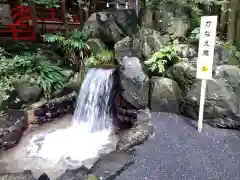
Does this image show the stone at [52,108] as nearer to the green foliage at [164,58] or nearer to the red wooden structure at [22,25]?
the green foliage at [164,58]

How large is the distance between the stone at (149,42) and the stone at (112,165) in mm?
3381

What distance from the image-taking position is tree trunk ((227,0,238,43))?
644 centimetres

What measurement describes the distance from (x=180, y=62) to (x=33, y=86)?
4622mm

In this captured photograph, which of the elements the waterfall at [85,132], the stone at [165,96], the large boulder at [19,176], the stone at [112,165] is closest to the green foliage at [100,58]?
the waterfall at [85,132]

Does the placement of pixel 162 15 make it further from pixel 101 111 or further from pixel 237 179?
pixel 237 179

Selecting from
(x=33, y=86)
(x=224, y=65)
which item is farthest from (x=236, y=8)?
(x=33, y=86)

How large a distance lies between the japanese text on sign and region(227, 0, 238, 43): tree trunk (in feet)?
8.09

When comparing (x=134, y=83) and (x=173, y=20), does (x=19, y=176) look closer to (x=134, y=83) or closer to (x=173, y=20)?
(x=134, y=83)

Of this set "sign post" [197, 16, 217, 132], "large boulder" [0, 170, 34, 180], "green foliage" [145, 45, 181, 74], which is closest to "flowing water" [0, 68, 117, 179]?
"large boulder" [0, 170, 34, 180]

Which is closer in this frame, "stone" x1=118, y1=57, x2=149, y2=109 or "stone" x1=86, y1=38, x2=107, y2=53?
"stone" x1=118, y1=57, x2=149, y2=109

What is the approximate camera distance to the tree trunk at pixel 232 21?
21.1 feet

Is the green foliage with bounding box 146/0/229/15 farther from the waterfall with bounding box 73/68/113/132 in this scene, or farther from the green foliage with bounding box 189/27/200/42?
the waterfall with bounding box 73/68/113/132

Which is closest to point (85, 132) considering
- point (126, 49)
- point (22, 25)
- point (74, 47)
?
point (126, 49)

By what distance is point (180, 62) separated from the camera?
5.91 m
